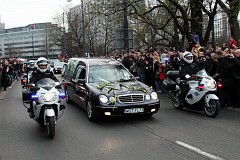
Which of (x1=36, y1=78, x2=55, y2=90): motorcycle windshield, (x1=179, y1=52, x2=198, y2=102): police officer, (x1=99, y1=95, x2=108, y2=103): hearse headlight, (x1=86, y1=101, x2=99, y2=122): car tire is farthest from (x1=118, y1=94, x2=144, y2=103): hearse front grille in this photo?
(x1=179, y1=52, x2=198, y2=102): police officer

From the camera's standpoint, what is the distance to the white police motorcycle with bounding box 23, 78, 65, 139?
296 inches

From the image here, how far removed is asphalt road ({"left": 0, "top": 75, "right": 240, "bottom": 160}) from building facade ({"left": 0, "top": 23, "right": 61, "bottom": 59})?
110 meters

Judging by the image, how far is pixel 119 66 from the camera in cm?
1087

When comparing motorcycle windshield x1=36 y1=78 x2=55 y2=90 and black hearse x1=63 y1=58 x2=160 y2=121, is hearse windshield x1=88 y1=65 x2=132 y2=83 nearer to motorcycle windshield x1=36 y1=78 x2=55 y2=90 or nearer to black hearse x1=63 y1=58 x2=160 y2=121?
black hearse x1=63 y1=58 x2=160 y2=121

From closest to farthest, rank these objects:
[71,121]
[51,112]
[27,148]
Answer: [27,148]
[51,112]
[71,121]

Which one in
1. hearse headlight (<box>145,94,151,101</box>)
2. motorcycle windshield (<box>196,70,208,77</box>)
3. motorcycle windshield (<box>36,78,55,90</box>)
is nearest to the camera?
motorcycle windshield (<box>36,78,55,90</box>)

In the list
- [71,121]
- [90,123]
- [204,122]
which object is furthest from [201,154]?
[71,121]

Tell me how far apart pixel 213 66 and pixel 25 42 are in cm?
12173

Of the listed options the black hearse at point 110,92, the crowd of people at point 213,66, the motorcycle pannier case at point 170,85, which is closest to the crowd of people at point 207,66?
the crowd of people at point 213,66

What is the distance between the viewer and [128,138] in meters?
7.33

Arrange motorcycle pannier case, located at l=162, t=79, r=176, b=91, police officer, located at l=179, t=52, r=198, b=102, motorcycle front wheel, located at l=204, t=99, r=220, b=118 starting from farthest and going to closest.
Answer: motorcycle pannier case, located at l=162, t=79, r=176, b=91 → police officer, located at l=179, t=52, r=198, b=102 → motorcycle front wheel, located at l=204, t=99, r=220, b=118

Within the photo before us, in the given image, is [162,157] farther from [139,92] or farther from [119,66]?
[119,66]

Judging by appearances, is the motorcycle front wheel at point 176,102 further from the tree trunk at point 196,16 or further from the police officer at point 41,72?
the tree trunk at point 196,16

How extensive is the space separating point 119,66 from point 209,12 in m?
13.4
